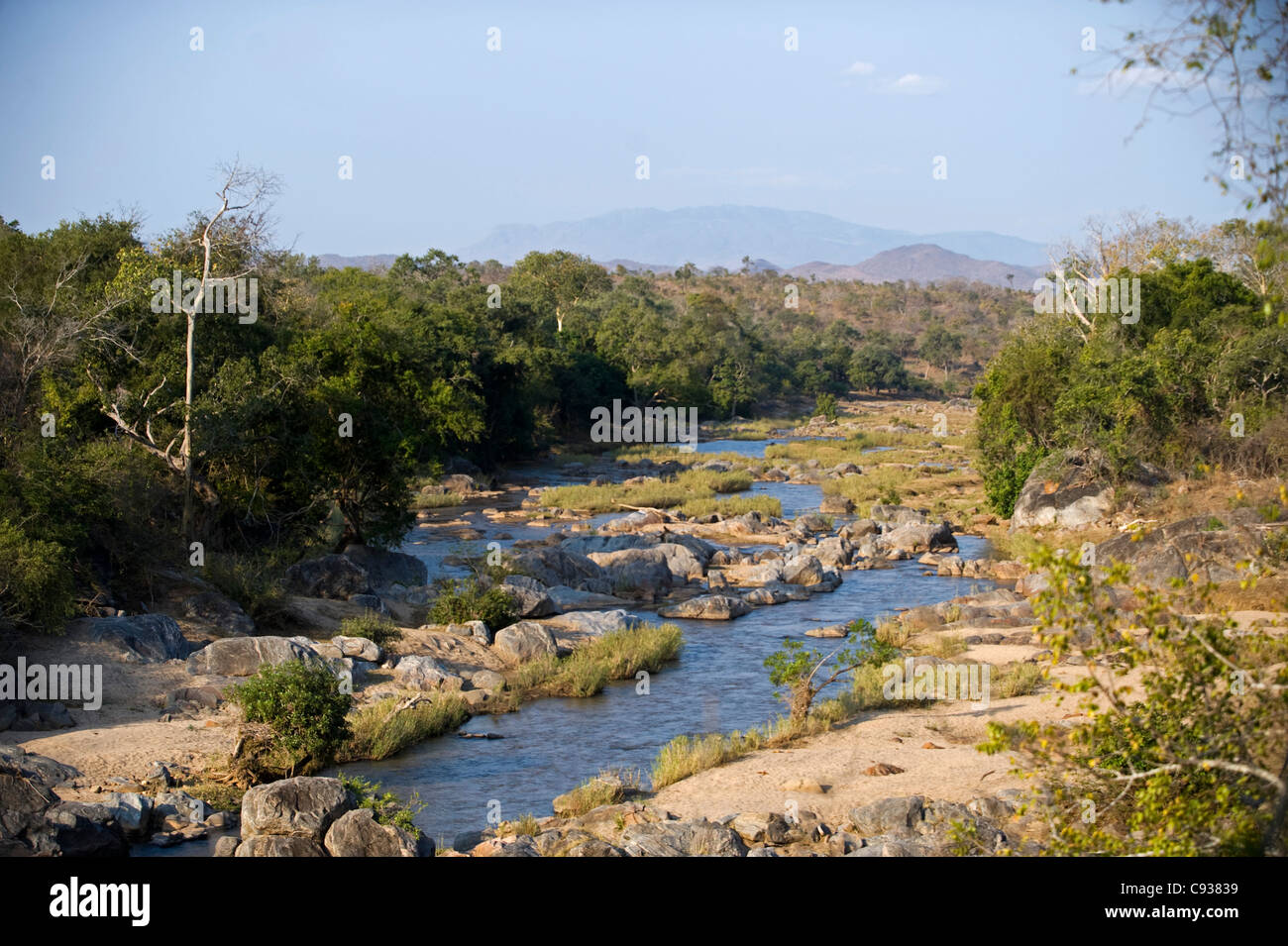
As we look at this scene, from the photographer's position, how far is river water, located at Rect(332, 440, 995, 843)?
43.5ft

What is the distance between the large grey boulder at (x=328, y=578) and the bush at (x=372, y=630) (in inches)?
132

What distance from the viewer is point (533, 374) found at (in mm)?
51344

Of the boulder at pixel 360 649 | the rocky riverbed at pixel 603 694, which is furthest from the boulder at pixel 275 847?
the boulder at pixel 360 649

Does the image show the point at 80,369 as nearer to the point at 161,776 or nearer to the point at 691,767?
the point at 161,776

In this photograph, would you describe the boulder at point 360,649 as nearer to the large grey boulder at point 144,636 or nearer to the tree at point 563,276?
the large grey boulder at point 144,636

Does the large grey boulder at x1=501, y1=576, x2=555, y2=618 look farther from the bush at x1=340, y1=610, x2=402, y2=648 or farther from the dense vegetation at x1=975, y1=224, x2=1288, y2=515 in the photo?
the dense vegetation at x1=975, y1=224, x2=1288, y2=515

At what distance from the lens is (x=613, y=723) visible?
54.2 feet

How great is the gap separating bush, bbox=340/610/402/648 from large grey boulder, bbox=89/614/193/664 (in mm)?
2754

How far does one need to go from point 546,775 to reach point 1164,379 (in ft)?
76.9

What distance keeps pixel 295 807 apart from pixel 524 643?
8945mm

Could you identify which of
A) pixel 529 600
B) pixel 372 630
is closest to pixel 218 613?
pixel 372 630

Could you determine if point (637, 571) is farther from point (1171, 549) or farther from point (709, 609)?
point (1171, 549)

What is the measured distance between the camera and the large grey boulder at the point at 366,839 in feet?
33.1
